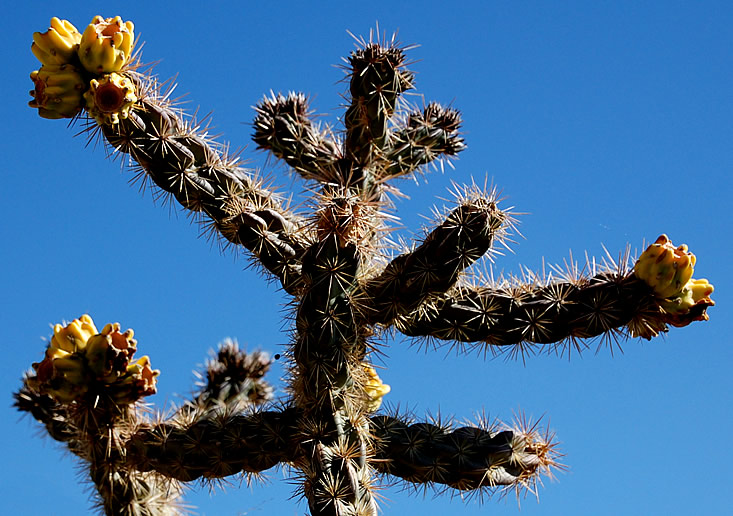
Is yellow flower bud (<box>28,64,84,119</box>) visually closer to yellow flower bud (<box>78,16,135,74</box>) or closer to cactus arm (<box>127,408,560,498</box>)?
yellow flower bud (<box>78,16,135,74</box>)

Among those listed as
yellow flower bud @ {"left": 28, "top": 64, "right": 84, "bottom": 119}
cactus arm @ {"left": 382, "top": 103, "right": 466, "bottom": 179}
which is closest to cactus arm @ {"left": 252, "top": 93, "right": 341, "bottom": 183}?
cactus arm @ {"left": 382, "top": 103, "right": 466, "bottom": 179}

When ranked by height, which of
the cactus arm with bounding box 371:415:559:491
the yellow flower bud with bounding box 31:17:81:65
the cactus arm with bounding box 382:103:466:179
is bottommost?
the cactus arm with bounding box 371:415:559:491

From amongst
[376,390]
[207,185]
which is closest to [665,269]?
[376,390]

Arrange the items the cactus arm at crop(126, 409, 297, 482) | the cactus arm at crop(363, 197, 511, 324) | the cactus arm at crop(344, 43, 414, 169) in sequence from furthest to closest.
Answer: the cactus arm at crop(344, 43, 414, 169), the cactus arm at crop(126, 409, 297, 482), the cactus arm at crop(363, 197, 511, 324)

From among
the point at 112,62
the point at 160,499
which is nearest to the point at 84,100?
the point at 112,62

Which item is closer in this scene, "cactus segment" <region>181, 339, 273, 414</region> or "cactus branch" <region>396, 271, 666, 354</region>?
"cactus branch" <region>396, 271, 666, 354</region>

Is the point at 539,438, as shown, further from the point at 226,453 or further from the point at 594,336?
the point at 226,453

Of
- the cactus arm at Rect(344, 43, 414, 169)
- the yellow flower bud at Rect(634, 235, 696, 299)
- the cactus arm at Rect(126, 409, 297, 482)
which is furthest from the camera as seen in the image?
the cactus arm at Rect(344, 43, 414, 169)

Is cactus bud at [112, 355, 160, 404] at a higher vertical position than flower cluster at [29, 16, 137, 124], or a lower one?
lower

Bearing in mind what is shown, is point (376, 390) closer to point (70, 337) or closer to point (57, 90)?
point (70, 337)
